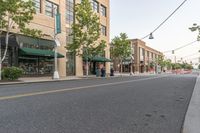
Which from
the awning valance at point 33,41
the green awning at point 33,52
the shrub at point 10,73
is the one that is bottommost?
the shrub at point 10,73

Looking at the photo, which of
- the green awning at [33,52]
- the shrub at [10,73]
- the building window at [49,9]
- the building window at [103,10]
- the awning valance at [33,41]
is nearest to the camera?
the shrub at [10,73]

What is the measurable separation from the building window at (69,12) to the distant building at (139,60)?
37992 millimetres

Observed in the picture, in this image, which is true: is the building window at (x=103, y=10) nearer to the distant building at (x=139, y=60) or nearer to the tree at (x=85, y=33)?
the tree at (x=85, y=33)

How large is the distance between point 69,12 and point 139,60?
177 ft

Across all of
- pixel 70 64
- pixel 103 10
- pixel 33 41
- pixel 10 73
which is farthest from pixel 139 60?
pixel 10 73

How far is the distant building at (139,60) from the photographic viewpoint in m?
90.4

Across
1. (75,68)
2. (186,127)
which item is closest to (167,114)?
(186,127)

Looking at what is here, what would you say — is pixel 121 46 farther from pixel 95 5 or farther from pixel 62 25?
pixel 62 25

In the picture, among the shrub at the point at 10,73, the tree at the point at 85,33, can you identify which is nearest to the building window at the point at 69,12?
the tree at the point at 85,33

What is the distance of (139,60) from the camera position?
94812 millimetres

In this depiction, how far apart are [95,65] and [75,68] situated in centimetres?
831

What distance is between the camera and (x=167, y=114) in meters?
7.56

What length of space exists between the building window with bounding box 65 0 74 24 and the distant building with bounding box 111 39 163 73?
37992 mm

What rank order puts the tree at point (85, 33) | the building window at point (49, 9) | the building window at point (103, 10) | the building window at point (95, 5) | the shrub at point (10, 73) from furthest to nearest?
the building window at point (103, 10), the building window at point (95, 5), the tree at point (85, 33), the building window at point (49, 9), the shrub at point (10, 73)
